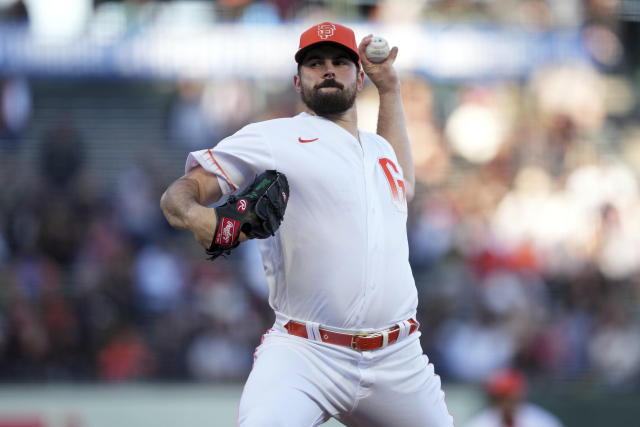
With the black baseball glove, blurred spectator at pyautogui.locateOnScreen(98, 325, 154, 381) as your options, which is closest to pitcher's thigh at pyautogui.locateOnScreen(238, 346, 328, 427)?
the black baseball glove

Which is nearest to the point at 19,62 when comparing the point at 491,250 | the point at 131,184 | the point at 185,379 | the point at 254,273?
the point at 131,184

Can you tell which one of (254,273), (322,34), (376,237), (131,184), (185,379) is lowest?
(185,379)

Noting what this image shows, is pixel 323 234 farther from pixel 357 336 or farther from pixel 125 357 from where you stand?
pixel 125 357

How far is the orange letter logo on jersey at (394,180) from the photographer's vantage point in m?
4.22

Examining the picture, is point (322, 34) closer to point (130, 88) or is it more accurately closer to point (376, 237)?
point (376, 237)

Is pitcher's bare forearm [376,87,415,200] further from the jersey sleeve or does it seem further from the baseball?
the jersey sleeve

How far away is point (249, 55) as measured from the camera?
41.1 ft

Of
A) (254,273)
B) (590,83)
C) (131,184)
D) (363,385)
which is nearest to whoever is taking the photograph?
(363,385)

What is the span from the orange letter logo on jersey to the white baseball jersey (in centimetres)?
12

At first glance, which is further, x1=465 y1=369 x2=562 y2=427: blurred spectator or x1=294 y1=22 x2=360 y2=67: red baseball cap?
x1=465 y1=369 x2=562 y2=427: blurred spectator

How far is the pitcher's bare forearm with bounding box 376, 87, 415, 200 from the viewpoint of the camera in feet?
15.4

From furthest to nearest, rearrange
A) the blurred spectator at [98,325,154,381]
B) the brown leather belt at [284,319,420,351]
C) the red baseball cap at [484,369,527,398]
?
1. the blurred spectator at [98,325,154,381]
2. the red baseball cap at [484,369,527,398]
3. the brown leather belt at [284,319,420,351]

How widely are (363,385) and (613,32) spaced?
394 inches

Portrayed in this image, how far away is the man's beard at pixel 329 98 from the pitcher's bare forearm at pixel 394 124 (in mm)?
528
